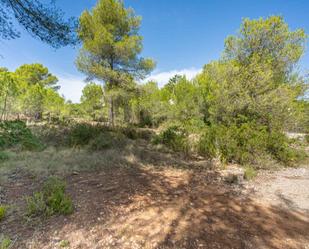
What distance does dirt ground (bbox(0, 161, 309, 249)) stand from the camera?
1.77 metres

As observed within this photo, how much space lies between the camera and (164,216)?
2.21 metres

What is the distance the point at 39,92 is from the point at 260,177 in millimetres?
15766

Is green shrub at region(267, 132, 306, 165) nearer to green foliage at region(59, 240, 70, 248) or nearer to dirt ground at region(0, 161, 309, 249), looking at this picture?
dirt ground at region(0, 161, 309, 249)

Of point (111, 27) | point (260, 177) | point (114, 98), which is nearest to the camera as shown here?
point (260, 177)

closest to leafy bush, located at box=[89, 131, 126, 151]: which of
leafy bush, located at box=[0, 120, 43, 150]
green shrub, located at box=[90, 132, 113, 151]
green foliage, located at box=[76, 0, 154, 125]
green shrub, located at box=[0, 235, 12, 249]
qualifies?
green shrub, located at box=[90, 132, 113, 151]

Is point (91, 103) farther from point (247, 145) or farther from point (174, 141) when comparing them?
point (247, 145)

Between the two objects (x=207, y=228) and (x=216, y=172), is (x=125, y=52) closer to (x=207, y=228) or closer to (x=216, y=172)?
(x=216, y=172)

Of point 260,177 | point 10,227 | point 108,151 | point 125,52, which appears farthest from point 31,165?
point 125,52

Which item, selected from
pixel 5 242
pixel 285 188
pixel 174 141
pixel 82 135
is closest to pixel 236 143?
pixel 285 188

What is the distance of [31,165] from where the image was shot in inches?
150

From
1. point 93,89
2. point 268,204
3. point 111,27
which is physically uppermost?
point 111,27

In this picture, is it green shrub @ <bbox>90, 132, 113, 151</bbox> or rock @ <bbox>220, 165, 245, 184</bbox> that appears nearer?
rock @ <bbox>220, 165, 245, 184</bbox>

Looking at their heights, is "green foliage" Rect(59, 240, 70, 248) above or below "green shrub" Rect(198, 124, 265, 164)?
below

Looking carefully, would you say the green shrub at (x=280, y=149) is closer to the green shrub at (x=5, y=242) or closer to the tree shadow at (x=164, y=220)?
the tree shadow at (x=164, y=220)
